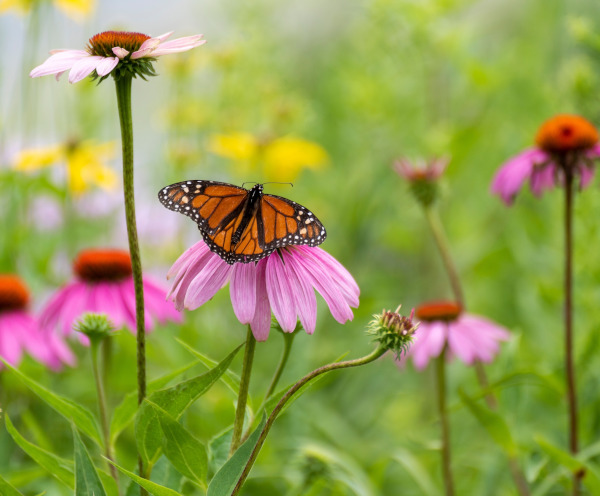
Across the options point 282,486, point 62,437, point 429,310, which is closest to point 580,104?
point 429,310

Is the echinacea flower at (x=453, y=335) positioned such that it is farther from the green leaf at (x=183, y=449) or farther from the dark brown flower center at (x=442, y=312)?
the green leaf at (x=183, y=449)

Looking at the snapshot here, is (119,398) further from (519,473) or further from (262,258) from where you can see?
(262,258)

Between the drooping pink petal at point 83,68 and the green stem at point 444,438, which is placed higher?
the drooping pink petal at point 83,68

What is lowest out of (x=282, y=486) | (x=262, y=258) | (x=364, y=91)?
(x=282, y=486)

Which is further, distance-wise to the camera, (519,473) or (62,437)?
(62,437)

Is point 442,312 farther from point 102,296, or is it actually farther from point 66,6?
point 66,6

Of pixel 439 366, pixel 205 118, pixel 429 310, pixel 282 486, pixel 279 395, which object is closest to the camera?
pixel 279 395

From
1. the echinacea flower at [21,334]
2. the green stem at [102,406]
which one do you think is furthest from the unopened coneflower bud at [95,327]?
the echinacea flower at [21,334]
